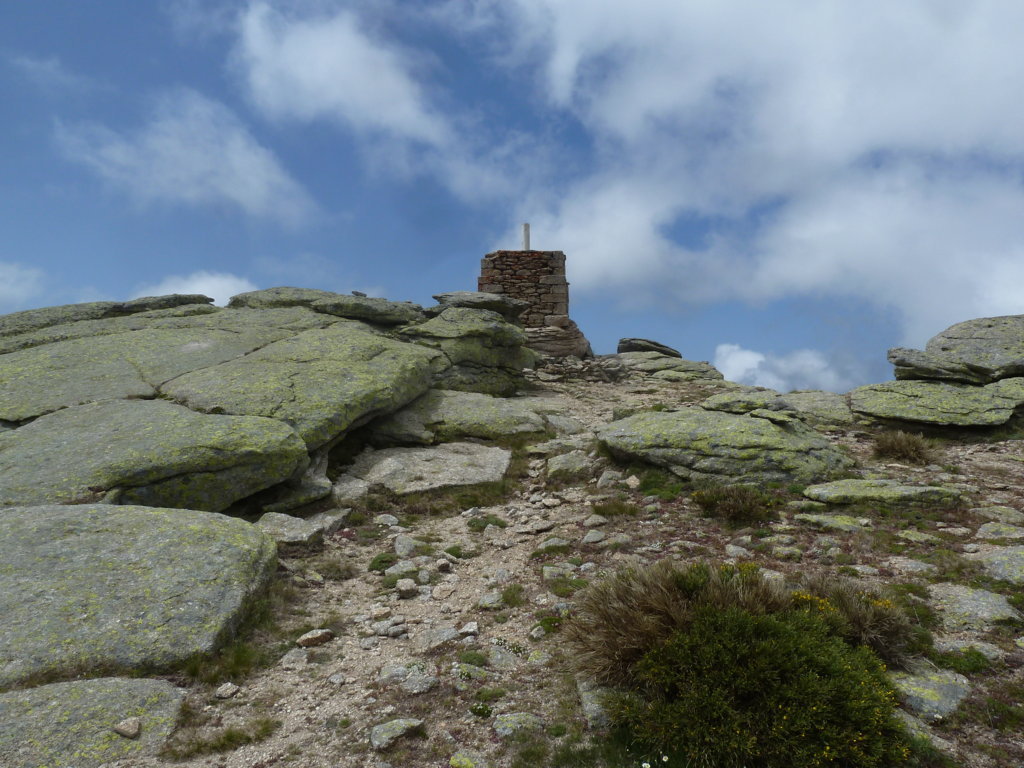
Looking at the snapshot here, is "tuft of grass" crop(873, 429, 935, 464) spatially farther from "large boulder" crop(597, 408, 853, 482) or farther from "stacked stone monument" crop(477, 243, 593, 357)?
"stacked stone monument" crop(477, 243, 593, 357)

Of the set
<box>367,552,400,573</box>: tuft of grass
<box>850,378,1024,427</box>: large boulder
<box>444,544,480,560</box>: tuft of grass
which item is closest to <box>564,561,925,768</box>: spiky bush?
<box>444,544,480,560</box>: tuft of grass

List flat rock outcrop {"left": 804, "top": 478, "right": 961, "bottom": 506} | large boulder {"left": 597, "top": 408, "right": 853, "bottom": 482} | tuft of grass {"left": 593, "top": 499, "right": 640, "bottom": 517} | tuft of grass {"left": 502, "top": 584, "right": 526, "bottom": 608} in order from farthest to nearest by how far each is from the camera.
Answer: large boulder {"left": 597, "top": 408, "right": 853, "bottom": 482}, tuft of grass {"left": 593, "top": 499, "right": 640, "bottom": 517}, flat rock outcrop {"left": 804, "top": 478, "right": 961, "bottom": 506}, tuft of grass {"left": 502, "top": 584, "right": 526, "bottom": 608}

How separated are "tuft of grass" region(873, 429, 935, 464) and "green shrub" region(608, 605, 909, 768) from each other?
10561 millimetres

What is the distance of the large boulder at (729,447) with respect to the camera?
40.6 feet

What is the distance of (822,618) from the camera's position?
618cm

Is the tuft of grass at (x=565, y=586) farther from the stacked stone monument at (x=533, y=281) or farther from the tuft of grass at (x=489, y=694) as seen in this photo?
the stacked stone monument at (x=533, y=281)

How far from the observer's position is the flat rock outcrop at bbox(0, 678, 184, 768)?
5094 mm

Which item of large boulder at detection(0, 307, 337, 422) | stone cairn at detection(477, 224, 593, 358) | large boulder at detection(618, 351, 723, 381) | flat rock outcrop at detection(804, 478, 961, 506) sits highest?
stone cairn at detection(477, 224, 593, 358)

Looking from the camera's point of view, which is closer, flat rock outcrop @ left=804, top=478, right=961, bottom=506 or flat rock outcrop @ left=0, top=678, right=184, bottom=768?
flat rock outcrop @ left=0, top=678, right=184, bottom=768

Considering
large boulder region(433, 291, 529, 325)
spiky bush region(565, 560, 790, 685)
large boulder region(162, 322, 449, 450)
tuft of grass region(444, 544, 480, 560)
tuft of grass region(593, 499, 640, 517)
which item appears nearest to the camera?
spiky bush region(565, 560, 790, 685)

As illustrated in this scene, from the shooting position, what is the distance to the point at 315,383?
14.3m

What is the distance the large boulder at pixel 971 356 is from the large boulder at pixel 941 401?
56cm

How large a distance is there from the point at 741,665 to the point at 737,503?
18.2 feet

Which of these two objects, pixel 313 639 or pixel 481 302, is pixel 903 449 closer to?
pixel 313 639
